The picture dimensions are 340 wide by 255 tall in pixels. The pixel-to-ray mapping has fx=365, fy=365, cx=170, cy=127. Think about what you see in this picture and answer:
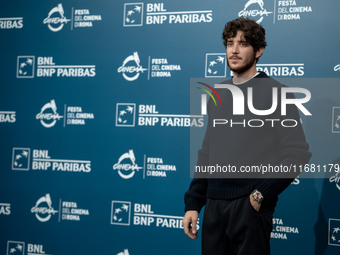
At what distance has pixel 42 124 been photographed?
328 cm

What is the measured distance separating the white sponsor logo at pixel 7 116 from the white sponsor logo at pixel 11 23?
0.80m

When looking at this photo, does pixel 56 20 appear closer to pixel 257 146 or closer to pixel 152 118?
pixel 152 118

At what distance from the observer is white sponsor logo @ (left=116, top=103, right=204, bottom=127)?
2889 millimetres

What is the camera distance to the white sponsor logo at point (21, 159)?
331 centimetres

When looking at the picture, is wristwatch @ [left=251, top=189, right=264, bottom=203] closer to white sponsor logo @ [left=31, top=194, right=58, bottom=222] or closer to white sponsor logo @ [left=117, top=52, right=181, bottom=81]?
white sponsor logo @ [left=117, top=52, right=181, bottom=81]

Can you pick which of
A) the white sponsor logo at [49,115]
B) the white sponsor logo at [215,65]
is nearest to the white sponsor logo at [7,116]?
the white sponsor logo at [49,115]

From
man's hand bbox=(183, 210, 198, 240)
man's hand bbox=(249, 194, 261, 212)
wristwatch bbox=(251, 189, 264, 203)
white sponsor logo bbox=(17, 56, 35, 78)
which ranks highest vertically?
white sponsor logo bbox=(17, 56, 35, 78)

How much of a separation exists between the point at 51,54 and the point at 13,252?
5.97 ft

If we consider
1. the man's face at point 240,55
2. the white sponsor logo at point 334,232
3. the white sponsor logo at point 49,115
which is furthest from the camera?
the white sponsor logo at point 49,115

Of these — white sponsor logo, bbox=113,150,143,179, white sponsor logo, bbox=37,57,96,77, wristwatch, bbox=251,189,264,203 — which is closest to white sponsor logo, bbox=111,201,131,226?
white sponsor logo, bbox=113,150,143,179

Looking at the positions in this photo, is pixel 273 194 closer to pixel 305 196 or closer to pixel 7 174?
pixel 305 196

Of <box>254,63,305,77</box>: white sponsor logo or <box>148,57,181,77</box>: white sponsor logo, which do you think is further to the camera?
<box>148,57,181,77</box>: white sponsor logo

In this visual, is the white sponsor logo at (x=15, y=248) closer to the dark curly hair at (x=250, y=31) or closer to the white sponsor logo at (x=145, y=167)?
the white sponsor logo at (x=145, y=167)

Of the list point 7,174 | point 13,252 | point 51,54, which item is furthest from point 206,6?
point 13,252
